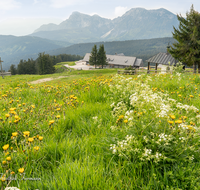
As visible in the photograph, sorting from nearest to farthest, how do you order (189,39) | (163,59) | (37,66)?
(189,39) → (163,59) → (37,66)

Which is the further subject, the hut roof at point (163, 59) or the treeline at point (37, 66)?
the treeline at point (37, 66)

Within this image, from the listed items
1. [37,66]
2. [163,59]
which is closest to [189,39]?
[163,59]

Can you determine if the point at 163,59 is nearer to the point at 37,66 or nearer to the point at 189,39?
the point at 189,39

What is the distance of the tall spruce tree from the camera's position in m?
25.5

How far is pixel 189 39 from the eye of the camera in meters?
27.2

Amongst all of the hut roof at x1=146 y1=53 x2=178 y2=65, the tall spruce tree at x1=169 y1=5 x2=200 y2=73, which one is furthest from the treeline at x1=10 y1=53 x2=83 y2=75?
the tall spruce tree at x1=169 y1=5 x2=200 y2=73

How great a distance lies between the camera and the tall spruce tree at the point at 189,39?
2548cm

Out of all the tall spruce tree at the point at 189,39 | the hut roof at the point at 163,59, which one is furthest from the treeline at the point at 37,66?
the tall spruce tree at the point at 189,39

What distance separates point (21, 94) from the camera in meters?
5.47

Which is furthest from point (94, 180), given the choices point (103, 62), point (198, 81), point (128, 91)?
point (103, 62)

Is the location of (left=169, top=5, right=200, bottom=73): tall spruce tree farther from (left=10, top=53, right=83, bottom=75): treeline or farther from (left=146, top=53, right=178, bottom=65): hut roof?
(left=10, top=53, right=83, bottom=75): treeline

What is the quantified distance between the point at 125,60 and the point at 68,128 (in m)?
101

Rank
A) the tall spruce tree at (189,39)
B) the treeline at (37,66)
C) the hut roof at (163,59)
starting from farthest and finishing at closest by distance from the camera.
Result: the treeline at (37,66) → the hut roof at (163,59) → the tall spruce tree at (189,39)

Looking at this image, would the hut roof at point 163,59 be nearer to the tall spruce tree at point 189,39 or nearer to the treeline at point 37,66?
the tall spruce tree at point 189,39
